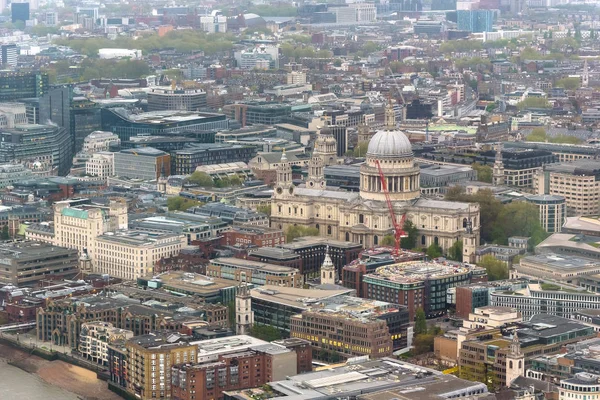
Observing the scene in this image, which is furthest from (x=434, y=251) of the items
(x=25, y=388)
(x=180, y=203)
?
(x=25, y=388)

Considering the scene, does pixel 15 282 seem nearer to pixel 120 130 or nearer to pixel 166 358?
pixel 166 358

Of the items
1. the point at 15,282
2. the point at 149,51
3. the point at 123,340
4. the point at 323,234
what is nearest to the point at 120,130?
the point at 323,234

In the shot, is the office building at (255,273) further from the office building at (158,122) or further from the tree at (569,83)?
the tree at (569,83)

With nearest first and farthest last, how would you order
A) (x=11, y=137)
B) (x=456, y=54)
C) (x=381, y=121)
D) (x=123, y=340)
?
(x=123, y=340)
(x=11, y=137)
(x=381, y=121)
(x=456, y=54)

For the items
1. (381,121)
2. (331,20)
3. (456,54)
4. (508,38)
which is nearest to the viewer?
(381,121)

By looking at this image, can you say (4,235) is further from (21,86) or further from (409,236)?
(21,86)

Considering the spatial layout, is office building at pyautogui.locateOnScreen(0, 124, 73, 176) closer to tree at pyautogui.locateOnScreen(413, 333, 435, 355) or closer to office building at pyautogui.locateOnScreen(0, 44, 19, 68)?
tree at pyautogui.locateOnScreen(413, 333, 435, 355)
